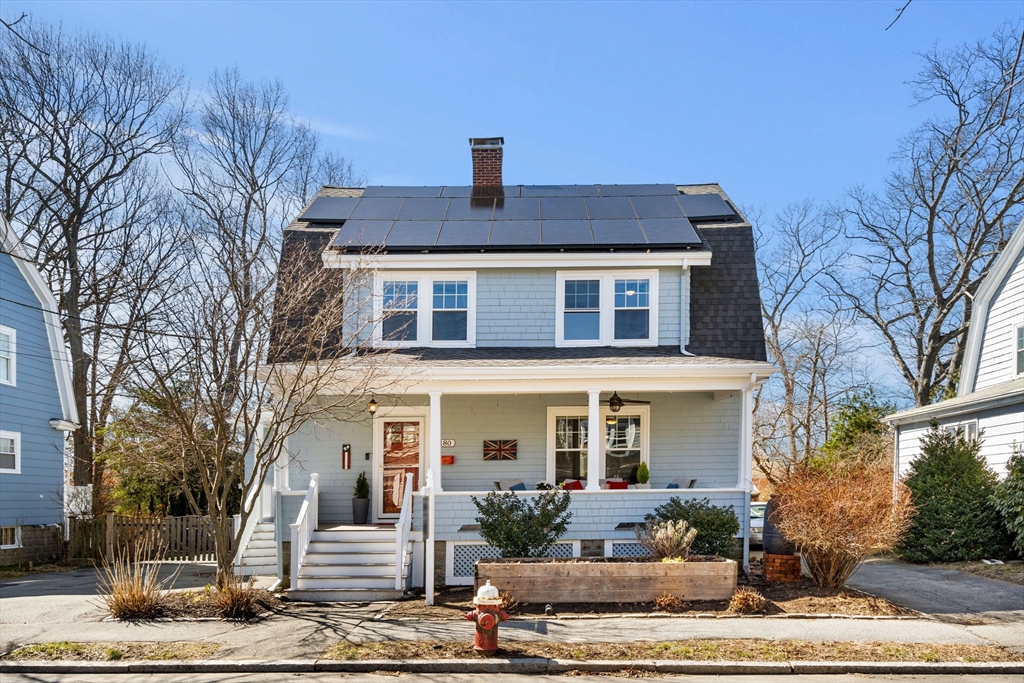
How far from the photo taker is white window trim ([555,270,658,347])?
1678 cm

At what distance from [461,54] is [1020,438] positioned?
1342 centimetres

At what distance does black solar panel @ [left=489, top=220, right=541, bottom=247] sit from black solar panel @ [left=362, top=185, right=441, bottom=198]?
2.89 meters

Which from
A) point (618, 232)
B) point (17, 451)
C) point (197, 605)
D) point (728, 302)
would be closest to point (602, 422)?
point (728, 302)

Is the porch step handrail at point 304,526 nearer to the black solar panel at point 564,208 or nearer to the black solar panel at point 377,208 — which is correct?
the black solar panel at point 377,208

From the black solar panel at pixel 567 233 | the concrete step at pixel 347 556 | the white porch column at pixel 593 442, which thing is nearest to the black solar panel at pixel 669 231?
the black solar panel at pixel 567 233

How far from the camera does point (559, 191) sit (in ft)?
67.6

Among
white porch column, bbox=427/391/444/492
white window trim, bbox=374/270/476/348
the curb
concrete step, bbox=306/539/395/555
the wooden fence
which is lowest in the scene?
the wooden fence

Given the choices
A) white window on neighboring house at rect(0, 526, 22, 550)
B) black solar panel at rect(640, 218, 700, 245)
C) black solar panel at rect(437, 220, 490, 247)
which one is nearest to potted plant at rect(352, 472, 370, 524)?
black solar panel at rect(437, 220, 490, 247)

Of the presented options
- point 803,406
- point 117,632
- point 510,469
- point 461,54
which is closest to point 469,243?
point 510,469

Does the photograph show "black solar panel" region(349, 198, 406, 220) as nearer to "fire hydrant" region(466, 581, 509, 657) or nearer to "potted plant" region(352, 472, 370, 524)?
"potted plant" region(352, 472, 370, 524)

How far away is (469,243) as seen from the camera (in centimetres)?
1695

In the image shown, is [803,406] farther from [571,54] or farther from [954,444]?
[571,54]

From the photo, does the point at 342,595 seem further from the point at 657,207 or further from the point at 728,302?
the point at 657,207

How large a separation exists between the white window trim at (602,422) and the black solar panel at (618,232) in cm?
313
